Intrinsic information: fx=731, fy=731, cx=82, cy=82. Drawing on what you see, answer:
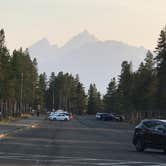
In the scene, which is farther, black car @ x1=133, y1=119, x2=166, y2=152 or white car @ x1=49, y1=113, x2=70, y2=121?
white car @ x1=49, y1=113, x2=70, y2=121

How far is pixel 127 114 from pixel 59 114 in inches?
1538

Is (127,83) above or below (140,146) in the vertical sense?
above

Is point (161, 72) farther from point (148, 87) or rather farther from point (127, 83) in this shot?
point (127, 83)

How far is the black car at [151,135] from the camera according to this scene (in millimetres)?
32375

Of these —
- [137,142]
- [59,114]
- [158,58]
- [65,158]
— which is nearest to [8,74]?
[59,114]

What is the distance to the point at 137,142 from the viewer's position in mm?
33938

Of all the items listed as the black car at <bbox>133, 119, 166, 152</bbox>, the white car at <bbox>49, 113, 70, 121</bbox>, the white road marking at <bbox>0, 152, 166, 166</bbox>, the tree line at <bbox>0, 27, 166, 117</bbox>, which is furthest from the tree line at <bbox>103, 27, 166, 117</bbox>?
the white road marking at <bbox>0, 152, 166, 166</bbox>

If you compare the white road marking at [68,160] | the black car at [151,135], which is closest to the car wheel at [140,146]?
the black car at [151,135]

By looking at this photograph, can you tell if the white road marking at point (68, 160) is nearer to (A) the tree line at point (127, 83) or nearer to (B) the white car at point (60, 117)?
(A) the tree line at point (127, 83)

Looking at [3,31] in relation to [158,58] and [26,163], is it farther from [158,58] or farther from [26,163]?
[26,163]

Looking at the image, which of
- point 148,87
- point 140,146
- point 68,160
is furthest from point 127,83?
point 68,160

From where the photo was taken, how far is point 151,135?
32.9 meters

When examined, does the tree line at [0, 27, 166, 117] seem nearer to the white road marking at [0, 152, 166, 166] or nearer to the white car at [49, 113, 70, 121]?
the white car at [49, 113, 70, 121]

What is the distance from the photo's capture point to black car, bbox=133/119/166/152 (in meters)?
32.4
